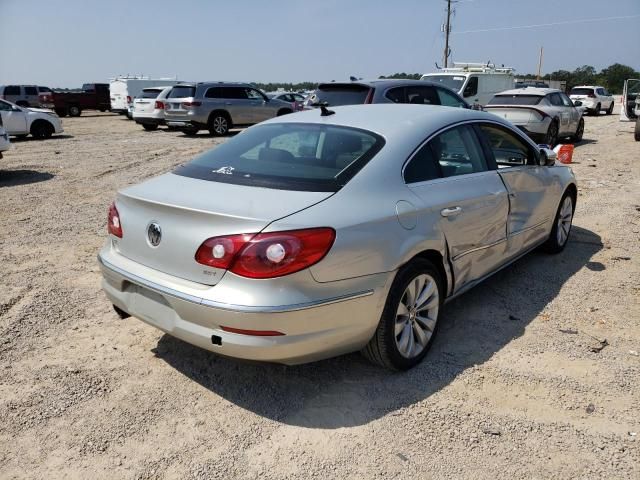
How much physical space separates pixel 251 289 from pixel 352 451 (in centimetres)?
95

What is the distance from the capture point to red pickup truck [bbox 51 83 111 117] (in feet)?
103

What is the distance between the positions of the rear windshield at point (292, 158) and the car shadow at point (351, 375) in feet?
3.53

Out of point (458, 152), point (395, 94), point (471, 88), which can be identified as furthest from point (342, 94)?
point (471, 88)

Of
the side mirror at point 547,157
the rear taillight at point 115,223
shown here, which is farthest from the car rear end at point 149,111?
the rear taillight at point 115,223

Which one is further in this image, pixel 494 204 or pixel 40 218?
pixel 40 218

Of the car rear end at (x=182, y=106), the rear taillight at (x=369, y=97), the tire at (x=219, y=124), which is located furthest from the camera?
the tire at (x=219, y=124)

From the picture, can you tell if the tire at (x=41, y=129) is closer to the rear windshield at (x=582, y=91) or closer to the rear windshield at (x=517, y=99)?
the rear windshield at (x=517, y=99)

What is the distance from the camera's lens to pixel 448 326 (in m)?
4.07

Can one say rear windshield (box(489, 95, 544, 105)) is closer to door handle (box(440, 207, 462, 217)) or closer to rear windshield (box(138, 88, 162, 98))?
door handle (box(440, 207, 462, 217))

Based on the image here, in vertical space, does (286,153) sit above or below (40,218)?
above

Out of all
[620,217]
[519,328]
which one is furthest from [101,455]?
[620,217]

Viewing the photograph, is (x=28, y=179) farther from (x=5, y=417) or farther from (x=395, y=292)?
(x=395, y=292)

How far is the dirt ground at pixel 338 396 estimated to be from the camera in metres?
2.64

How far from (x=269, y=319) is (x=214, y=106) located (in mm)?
16498
